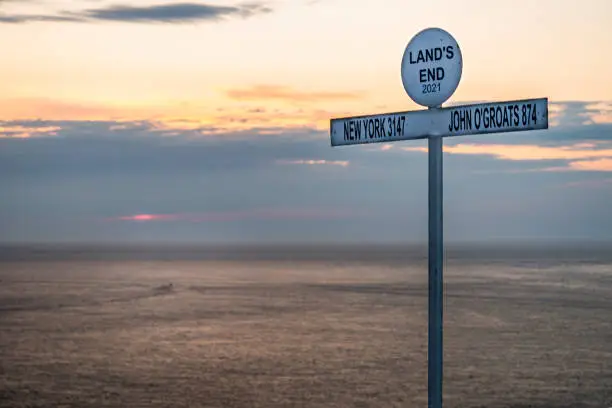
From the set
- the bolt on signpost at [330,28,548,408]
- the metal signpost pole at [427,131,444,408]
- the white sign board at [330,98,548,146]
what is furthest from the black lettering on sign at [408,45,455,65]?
the metal signpost pole at [427,131,444,408]

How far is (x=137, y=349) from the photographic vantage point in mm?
39188

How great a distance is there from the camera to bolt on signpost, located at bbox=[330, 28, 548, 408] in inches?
280

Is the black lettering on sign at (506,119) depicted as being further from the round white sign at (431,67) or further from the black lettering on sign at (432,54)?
the black lettering on sign at (432,54)

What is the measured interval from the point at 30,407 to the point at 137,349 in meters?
12.0

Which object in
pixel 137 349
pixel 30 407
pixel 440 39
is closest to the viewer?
pixel 440 39

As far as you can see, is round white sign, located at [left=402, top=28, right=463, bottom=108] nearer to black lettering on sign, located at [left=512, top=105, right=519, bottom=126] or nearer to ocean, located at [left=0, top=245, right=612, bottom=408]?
black lettering on sign, located at [left=512, top=105, right=519, bottom=126]

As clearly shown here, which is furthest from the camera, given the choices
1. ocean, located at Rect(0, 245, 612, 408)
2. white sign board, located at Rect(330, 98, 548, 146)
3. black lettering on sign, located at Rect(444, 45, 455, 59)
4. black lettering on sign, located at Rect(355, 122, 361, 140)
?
ocean, located at Rect(0, 245, 612, 408)

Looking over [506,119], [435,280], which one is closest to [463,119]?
[506,119]

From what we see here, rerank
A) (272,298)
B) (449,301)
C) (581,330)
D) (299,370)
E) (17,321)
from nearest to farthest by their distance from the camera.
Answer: (299,370) < (581,330) < (17,321) < (449,301) < (272,298)

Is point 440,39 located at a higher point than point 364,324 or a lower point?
higher

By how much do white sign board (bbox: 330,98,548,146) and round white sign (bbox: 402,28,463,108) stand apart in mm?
126

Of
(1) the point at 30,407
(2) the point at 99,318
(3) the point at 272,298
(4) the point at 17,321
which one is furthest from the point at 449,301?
(1) the point at 30,407

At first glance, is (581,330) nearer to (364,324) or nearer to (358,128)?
(364,324)

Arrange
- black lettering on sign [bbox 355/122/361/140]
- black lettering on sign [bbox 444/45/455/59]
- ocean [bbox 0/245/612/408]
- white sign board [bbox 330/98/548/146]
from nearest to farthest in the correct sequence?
white sign board [bbox 330/98/548/146]
black lettering on sign [bbox 444/45/455/59]
black lettering on sign [bbox 355/122/361/140]
ocean [bbox 0/245/612/408]
